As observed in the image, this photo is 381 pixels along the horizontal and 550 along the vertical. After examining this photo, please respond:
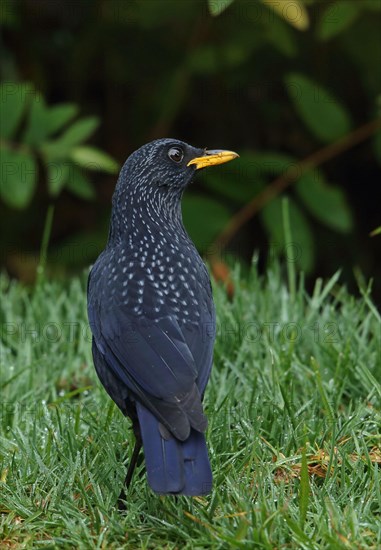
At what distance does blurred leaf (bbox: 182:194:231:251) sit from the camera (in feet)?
17.2

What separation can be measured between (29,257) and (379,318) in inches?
115

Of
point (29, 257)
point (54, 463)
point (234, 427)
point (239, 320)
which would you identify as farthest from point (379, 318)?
point (29, 257)

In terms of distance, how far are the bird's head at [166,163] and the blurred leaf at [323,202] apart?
164cm

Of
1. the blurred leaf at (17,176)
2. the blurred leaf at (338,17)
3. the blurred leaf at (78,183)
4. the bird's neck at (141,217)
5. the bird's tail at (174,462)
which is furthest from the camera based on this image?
the blurred leaf at (78,183)

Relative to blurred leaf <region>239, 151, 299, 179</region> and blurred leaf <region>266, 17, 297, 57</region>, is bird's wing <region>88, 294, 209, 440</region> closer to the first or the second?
blurred leaf <region>239, 151, 299, 179</region>

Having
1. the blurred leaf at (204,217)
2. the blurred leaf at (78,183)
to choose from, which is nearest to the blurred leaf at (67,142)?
the blurred leaf at (78,183)

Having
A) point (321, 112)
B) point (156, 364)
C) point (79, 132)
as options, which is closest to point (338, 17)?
point (321, 112)

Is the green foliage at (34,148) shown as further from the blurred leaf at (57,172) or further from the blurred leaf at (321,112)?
the blurred leaf at (321,112)

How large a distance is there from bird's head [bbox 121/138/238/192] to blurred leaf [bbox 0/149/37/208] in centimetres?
149

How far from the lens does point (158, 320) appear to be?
2.97 meters

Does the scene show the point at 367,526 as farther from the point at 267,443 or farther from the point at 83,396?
the point at 83,396

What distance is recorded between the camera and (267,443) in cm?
315

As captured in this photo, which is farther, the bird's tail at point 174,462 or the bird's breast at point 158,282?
the bird's breast at point 158,282

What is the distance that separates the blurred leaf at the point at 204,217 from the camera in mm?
5234
